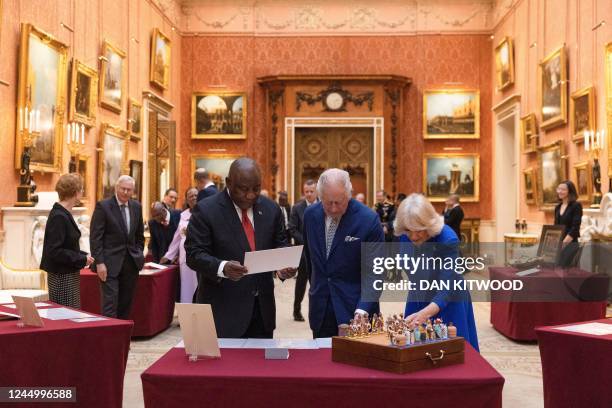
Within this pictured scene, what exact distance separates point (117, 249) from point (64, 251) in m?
1.19

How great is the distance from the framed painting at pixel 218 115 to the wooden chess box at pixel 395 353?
18.0 meters

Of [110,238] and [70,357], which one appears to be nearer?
[70,357]

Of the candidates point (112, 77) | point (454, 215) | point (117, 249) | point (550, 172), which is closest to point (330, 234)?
point (117, 249)

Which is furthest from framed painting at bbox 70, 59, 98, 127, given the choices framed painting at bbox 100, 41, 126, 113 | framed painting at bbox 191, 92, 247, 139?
framed painting at bbox 191, 92, 247, 139

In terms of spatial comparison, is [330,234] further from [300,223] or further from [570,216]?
[570,216]

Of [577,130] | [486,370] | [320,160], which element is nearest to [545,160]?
[577,130]

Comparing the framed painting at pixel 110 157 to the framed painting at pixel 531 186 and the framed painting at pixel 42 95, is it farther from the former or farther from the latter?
the framed painting at pixel 531 186

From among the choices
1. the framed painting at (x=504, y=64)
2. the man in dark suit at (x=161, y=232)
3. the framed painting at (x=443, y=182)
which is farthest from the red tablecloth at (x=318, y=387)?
the framed painting at (x=443, y=182)

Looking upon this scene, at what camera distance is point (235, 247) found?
4406 mm

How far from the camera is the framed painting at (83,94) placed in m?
12.7

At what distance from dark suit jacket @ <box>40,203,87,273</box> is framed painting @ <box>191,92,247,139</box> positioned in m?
15.1

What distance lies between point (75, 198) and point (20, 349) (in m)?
2.52

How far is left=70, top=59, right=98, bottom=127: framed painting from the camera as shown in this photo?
12.7m

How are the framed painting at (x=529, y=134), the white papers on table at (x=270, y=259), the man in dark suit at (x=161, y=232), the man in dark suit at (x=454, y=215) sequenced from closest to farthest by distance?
the white papers on table at (x=270, y=259), the man in dark suit at (x=161, y=232), the man in dark suit at (x=454, y=215), the framed painting at (x=529, y=134)
